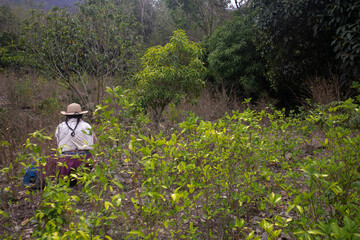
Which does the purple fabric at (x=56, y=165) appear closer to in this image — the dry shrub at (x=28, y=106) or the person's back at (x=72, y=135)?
the person's back at (x=72, y=135)

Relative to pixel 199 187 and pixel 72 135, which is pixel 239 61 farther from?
pixel 199 187

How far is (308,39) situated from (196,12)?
1014cm

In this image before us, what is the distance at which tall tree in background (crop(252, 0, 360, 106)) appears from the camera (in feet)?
16.9

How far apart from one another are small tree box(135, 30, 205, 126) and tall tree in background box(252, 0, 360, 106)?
112 inches

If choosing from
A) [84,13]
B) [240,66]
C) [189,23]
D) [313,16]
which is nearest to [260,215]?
[313,16]

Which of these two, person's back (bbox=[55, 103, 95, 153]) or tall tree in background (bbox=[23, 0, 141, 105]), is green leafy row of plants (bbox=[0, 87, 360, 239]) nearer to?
person's back (bbox=[55, 103, 95, 153])

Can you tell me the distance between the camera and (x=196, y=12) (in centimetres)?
1552

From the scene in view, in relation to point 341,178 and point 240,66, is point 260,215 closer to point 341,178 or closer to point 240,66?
point 341,178

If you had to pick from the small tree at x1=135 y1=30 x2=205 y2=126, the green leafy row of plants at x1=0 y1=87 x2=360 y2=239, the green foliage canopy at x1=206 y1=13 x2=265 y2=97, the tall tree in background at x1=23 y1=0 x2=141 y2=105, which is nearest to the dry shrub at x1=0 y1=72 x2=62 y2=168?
the tall tree in background at x1=23 y1=0 x2=141 y2=105

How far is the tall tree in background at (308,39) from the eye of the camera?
16.9 ft

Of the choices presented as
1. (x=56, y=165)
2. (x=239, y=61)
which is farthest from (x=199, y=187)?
(x=239, y=61)

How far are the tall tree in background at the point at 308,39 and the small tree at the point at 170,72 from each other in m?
2.85

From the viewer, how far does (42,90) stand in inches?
379

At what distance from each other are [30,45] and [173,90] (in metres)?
4.21
